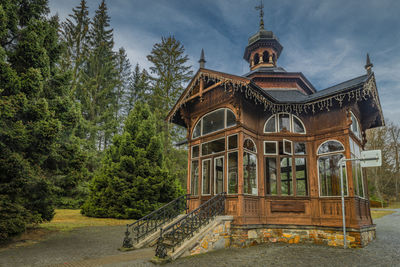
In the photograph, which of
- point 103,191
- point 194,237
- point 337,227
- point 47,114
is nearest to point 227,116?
point 194,237

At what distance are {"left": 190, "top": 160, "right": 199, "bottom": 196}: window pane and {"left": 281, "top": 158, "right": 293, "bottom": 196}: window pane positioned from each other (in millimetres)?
3528

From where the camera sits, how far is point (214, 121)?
10.1m

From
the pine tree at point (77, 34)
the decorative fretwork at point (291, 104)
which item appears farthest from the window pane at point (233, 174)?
the pine tree at point (77, 34)

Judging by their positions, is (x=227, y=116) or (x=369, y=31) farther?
(x=369, y=31)

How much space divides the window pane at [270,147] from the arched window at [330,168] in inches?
62.5

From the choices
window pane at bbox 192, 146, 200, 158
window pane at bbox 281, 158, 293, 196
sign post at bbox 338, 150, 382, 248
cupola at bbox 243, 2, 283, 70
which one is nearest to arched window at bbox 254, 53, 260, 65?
cupola at bbox 243, 2, 283, 70

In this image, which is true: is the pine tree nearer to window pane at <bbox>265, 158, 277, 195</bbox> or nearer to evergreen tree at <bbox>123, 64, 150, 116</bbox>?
evergreen tree at <bbox>123, 64, 150, 116</bbox>

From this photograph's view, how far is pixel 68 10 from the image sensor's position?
25.3 m

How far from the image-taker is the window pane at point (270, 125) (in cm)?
962

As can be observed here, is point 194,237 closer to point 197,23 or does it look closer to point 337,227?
point 337,227

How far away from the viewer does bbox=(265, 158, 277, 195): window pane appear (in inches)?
357

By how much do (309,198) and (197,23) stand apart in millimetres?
11832

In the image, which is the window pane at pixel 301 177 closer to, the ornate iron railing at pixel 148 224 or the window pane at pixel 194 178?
the window pane at pixel 194 178

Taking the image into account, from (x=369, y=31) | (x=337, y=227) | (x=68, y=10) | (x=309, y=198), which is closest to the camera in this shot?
(x=337, y=227)
